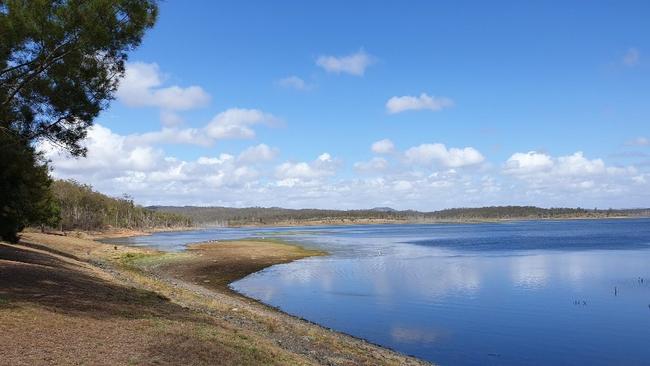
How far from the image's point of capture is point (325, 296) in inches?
1384

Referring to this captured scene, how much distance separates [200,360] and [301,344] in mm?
7012

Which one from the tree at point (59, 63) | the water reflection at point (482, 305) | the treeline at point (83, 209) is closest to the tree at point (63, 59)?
the tree at point (59, 63)

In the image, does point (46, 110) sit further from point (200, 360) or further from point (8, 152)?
point (200, 360)

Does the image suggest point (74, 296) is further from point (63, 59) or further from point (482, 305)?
point (482, 305)

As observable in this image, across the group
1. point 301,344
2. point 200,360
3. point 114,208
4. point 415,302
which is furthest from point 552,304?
point 114,208

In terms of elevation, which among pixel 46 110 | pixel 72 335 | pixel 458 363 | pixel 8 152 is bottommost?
pixel 458 363

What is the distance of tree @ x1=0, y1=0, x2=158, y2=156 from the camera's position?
15164mm

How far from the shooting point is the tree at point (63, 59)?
49.8 ft

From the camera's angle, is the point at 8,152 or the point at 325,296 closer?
the point at 8,152

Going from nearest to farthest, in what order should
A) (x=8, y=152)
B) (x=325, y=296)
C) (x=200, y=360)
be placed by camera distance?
(x=200, y=360) → (x=8, y=152) → (x=325, y=296)

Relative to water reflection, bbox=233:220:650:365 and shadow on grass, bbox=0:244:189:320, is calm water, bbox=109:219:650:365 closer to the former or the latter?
water reflection, bbox=233:220:650:365

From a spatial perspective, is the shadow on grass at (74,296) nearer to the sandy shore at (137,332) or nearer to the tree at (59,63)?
the sandy shore at (137,332)

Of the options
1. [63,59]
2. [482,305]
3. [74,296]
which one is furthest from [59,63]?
[482,305]

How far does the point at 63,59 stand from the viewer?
1633 cm
